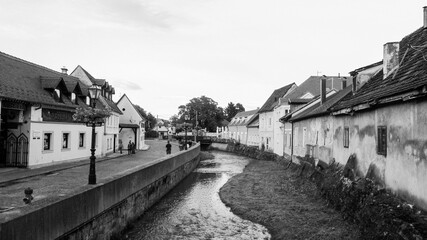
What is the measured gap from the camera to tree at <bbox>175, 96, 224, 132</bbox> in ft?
340

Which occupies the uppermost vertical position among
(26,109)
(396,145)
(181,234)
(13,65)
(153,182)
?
(13,65)

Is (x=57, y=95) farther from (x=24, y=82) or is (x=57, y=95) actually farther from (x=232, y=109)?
(x=232, y=109)

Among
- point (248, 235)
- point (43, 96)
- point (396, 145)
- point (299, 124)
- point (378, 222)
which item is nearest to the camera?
point (378, 222)

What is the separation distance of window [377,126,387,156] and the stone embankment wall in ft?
28.1

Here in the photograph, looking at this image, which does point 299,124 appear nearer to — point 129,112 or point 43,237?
point 43,237

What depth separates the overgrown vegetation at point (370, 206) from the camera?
299 inches

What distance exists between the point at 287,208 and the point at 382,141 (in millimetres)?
5348

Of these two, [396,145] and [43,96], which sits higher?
[43,96]

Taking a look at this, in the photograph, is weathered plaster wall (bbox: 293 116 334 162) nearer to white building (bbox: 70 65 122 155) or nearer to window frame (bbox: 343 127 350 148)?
window frame (bbox: 343 127 350 148)

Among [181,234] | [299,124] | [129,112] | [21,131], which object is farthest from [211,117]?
[181,234]

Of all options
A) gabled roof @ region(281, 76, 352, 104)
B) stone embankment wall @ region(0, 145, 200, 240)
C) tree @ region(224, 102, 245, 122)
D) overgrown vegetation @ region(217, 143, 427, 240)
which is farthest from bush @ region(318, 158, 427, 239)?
tree @ region(224, 102, 245, 122)

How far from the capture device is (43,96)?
22.3 m

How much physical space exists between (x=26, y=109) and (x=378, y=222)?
19415 mm

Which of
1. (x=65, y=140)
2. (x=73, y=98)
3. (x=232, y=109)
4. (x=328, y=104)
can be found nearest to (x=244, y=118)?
(x=73, y=98)
